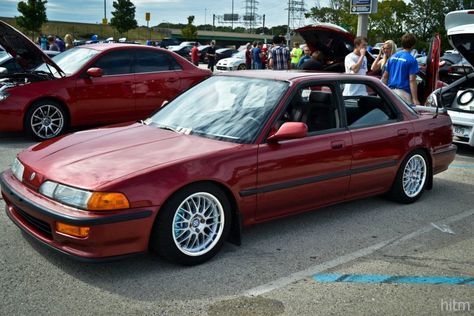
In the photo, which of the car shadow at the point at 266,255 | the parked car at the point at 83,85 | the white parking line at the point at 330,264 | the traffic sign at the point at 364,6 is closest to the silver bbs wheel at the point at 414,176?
the car shadow at the point at 266,255

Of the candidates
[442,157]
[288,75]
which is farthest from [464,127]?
[288,75]

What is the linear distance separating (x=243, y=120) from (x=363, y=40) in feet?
17.6

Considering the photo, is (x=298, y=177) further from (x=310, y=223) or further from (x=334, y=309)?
(x=334, y=309)

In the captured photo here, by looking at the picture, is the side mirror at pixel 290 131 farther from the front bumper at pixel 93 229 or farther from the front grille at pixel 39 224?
the front grille at pixel 39 224

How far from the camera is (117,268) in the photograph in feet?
12.0

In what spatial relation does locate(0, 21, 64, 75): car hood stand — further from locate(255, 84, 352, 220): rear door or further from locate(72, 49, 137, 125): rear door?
locate(255, 84, 352, 220): rear door

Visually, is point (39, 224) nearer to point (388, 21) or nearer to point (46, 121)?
point (46, 121)

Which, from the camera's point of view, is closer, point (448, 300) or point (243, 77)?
point (448, 300)

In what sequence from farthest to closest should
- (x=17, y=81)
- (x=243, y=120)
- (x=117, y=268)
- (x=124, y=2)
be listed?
1. (x=124, y=2)
2. (x=17, y=81)
3. (x=243, y=120)
4. (x=117, y=268)

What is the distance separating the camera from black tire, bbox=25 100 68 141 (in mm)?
7797

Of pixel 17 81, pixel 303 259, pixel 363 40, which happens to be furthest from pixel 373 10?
pixel 303 259

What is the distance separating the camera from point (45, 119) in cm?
795

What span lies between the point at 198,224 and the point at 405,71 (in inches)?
223

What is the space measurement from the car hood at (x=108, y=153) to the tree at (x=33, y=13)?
48594 millimetres
